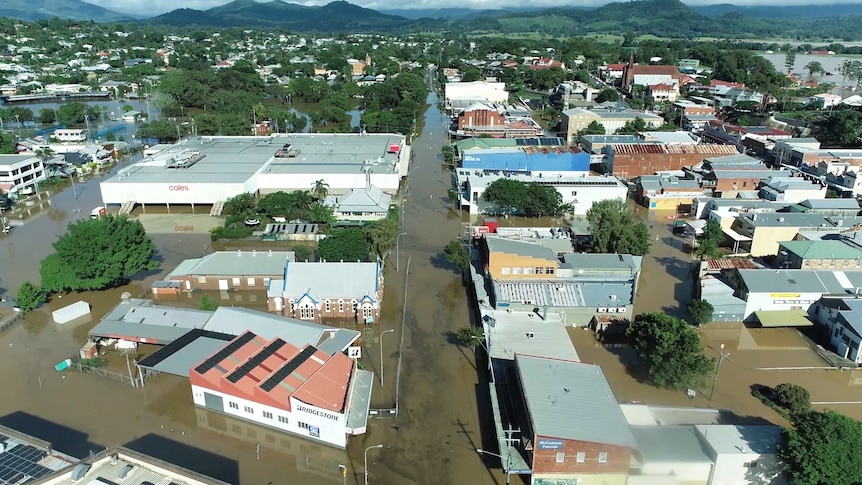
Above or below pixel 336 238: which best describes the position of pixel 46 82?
above

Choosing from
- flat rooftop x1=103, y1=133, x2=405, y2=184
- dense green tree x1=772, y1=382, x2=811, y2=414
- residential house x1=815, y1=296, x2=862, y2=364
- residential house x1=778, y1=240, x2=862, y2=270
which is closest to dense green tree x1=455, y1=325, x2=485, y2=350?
dense green tree x1=772, y1=382, x2=811, y2=414

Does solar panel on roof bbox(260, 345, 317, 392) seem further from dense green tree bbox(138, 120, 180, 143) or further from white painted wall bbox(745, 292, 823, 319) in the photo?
dense green tree bbox(138, 120, 180, 143)

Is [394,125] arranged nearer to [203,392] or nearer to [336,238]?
[336,238]

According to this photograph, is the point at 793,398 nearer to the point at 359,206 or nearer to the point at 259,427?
the point at 259,427

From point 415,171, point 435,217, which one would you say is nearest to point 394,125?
point 415,171

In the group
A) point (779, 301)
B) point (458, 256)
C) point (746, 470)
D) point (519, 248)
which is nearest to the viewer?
point (746, 470)

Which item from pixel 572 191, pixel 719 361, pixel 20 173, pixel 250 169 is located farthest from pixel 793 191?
pixel 20 173
